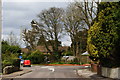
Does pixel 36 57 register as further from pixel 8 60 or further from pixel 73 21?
pixel 8 60

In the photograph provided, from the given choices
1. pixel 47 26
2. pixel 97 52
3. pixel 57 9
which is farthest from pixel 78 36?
pixel 97 52

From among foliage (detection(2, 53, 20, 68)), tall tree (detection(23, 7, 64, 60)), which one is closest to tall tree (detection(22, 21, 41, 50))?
tall tree (detection(23, 7, 64, 60))

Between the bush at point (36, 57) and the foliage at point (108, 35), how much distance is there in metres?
45.2

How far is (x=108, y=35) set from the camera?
24406 millimetres

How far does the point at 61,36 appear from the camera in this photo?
71.2 metres

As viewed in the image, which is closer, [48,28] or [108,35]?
[108,35]

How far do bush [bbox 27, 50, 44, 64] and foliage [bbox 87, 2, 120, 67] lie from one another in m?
45.2

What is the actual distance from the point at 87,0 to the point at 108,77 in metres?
20.5

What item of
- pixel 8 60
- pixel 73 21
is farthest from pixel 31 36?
pixel 8 60

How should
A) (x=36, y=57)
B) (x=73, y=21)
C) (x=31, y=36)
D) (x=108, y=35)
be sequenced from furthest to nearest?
(x=31, y=36), (x=36, y=57), (x=73, y=21), (x=108, y=35)

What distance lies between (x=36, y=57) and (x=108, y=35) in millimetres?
48474

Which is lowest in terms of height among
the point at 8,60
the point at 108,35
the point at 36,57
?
the point at 8,60

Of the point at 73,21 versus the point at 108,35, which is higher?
the point at 73,21

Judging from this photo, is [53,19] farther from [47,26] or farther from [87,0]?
[87,0]
